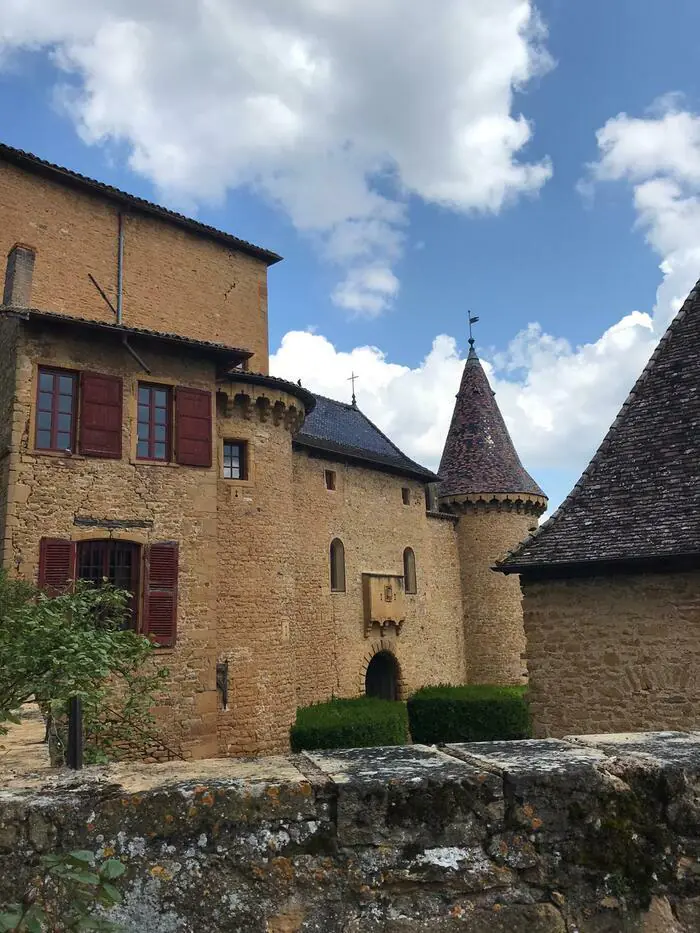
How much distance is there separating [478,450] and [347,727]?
14.4 meters

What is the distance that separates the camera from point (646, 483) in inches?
386

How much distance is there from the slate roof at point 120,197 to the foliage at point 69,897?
56.8ft

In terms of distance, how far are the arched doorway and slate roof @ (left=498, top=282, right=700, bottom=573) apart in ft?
40.7

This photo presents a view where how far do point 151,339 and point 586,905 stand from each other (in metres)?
12.4

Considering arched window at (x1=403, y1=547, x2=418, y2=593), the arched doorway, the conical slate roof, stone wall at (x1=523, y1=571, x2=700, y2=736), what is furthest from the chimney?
the conical slate roof

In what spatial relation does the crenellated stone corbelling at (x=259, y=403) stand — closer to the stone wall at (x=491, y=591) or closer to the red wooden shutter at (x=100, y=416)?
the red wooden shutter at (x=100, y=416)

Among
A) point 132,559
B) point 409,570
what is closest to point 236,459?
point 132,559

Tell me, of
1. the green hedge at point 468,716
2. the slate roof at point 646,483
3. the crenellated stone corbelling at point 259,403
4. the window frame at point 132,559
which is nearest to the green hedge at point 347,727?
the green hedge at point 468,716

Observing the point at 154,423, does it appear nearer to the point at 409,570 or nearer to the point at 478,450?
the point at 409,570

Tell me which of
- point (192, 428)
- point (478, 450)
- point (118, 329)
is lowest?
point (192, 428)

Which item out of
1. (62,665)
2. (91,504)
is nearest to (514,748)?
(62,665)

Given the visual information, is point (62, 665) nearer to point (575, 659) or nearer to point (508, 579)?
point (575, 659)

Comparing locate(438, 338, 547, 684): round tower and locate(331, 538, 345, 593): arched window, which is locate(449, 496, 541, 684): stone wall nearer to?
locate(438, 338, 547, 684): round tower

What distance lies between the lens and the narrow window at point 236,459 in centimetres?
1489
